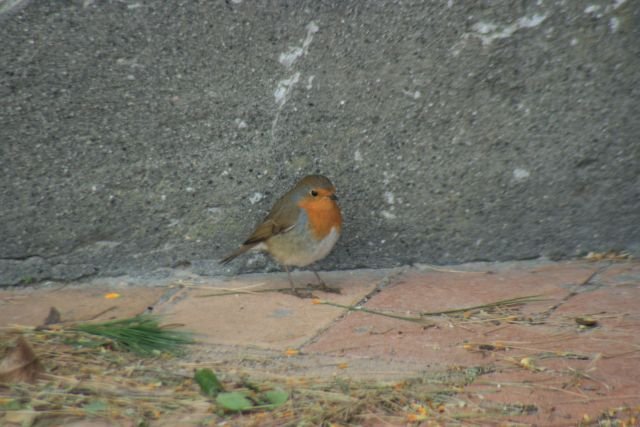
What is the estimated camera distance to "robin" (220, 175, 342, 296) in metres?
3.71

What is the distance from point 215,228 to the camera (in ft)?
12.8

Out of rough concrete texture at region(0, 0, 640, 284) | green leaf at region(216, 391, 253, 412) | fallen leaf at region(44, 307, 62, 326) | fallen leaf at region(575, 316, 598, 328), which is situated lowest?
fallen leaf at region(575, 316, 598, 328)

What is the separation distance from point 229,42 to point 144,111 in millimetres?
495

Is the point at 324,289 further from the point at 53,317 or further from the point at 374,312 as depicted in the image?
the point at 53,317

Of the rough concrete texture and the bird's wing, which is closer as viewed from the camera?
the rough concrete texture

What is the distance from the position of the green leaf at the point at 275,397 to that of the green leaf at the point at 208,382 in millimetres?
154

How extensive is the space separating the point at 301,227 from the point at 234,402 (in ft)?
4.86

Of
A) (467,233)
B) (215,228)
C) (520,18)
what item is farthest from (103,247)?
(520,18)

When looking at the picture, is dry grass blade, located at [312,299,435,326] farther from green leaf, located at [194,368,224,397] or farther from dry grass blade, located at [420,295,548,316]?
green leaf, located at [194,368,224,397]

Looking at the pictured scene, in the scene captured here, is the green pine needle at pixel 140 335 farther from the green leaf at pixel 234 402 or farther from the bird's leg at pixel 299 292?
the bird's leg at pixel 299 292

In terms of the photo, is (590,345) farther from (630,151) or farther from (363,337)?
(630,151)

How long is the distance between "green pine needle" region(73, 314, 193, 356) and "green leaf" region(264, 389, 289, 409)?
0.57 m

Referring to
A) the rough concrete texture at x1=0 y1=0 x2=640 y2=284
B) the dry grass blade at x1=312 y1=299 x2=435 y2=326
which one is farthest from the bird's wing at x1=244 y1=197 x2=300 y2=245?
the dry grass blade at x1=312 y1=299 x2=435 y2=326

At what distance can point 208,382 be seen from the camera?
101 inches
